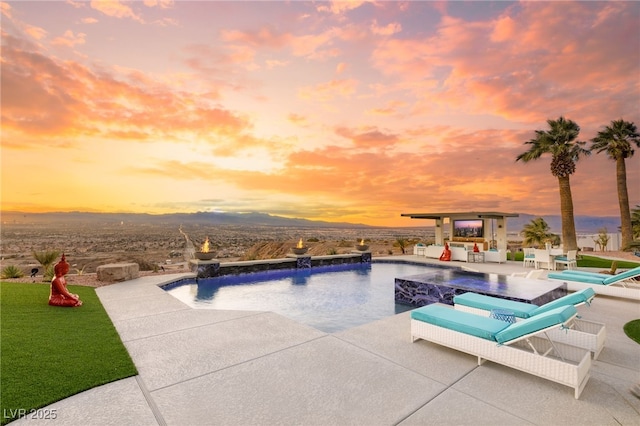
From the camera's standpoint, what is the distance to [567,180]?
766 inches

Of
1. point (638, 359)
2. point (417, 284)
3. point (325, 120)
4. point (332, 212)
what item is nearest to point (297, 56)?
point (325, 120)

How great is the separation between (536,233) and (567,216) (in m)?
3.85

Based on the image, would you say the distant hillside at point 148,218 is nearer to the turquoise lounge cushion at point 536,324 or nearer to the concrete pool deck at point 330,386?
the concrete pool deck at point 330,386

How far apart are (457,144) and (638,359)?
15551 mm

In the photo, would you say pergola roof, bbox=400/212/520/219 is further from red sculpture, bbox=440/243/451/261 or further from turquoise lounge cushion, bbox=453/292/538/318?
turquoise lounge cushion, bbox=453/292/538/318

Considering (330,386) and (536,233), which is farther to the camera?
(536,233)

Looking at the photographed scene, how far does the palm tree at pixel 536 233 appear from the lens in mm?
23000

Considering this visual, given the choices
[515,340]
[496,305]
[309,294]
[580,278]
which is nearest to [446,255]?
[580,278]

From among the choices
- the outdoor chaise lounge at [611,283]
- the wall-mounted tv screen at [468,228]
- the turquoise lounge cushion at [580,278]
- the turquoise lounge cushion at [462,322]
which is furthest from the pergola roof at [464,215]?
the turquoise lounge cushion at [462,322]

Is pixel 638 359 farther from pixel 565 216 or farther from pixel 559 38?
pixel 565 216

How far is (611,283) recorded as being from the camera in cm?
821

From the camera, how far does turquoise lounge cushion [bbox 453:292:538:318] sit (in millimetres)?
5074

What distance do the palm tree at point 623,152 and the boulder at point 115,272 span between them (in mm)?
30456

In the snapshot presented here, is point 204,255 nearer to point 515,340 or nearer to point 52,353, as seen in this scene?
point 52,353
